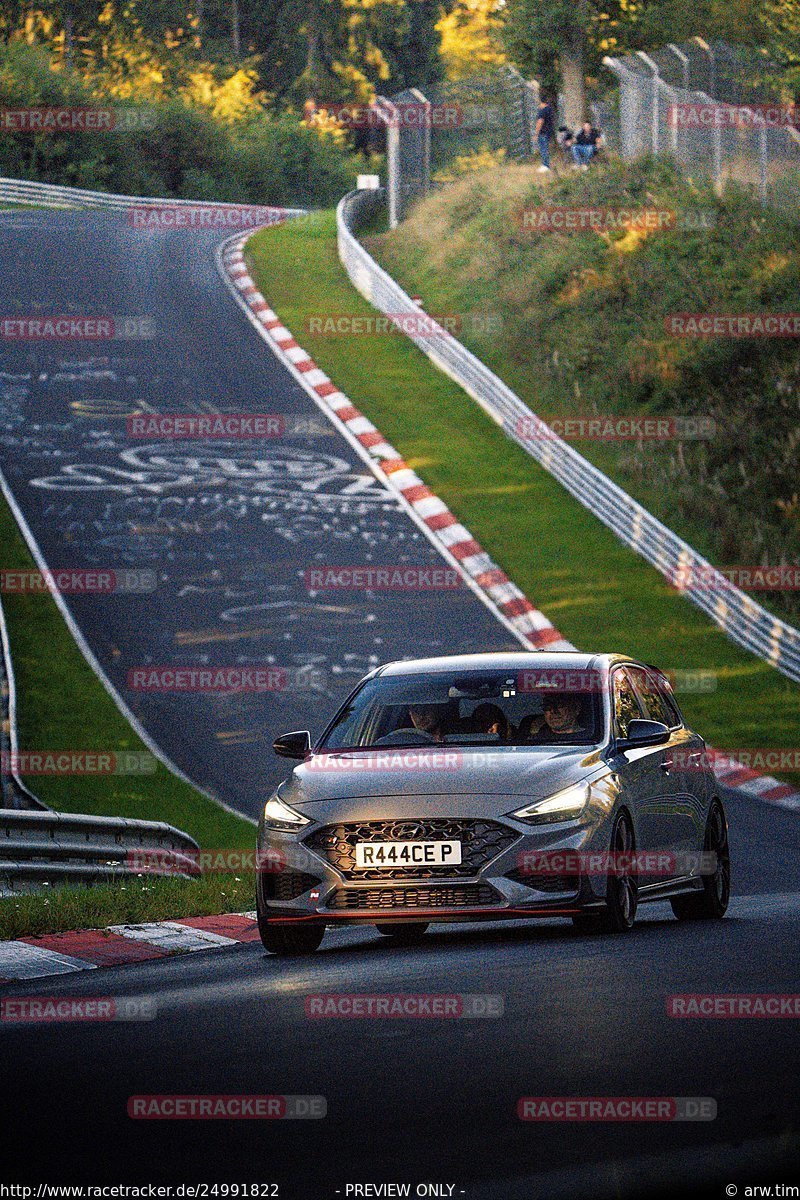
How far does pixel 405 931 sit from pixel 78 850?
2492 mm

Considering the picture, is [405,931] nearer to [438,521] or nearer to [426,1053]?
[426,1053]

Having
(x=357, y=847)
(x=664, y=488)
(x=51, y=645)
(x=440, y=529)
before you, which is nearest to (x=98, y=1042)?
(x=357, y=847)

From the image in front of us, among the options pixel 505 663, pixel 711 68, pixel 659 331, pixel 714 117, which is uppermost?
pixel 711 68

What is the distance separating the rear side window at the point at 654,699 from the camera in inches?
496

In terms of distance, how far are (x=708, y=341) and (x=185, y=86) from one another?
77259 millimetres

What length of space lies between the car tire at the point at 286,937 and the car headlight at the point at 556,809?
51.0 inches

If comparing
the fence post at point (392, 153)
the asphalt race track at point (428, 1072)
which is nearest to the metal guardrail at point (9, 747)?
the asphalt race track at point (428, 1072)

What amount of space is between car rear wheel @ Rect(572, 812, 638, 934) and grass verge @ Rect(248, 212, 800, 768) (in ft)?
36.8

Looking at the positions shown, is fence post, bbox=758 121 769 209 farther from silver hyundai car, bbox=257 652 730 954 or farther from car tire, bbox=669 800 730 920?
silver hyundai car, bbox=257 652 730 954

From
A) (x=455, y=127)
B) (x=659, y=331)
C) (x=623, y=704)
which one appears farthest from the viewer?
(x=455, y=127)

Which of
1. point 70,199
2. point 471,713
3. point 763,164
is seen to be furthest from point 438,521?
point 70,199

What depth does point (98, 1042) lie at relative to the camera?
742 cm

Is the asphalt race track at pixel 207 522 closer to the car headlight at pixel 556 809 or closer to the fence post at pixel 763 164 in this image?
the fence post at pixel 763 164

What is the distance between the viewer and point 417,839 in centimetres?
1055
